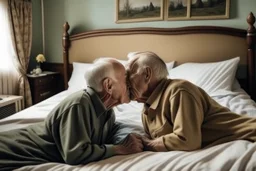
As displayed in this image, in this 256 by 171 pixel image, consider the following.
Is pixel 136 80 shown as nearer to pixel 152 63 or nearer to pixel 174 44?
→ pixel 152 63

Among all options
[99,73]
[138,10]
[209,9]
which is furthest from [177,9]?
[99,73]

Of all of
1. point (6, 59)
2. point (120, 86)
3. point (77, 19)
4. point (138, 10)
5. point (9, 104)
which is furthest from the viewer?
point (77, 19)

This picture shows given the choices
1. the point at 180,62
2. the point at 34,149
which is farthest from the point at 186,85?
the point at 180,62

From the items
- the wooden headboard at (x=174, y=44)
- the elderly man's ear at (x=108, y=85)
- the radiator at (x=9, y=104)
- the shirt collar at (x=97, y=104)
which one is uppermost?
the wooden headboard at (x=174, y=44)

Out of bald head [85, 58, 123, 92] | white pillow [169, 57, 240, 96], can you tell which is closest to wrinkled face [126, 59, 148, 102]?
bald head [85, 58, 123, 92]

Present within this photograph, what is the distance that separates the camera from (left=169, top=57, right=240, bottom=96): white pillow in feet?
8.23

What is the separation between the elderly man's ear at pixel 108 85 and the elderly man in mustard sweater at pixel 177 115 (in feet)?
0.52

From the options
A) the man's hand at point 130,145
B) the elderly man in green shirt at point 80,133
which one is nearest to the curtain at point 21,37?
the elderly man in green shirt at point 80,133

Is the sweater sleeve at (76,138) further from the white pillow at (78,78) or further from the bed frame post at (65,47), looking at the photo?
the bed frame post at (65,47)

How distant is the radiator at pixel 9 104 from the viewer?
286cm

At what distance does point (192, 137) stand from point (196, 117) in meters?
0.09

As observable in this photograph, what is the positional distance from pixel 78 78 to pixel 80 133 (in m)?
2.13

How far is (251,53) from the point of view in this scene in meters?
2.77

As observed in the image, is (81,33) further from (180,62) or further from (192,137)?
(192,137)
